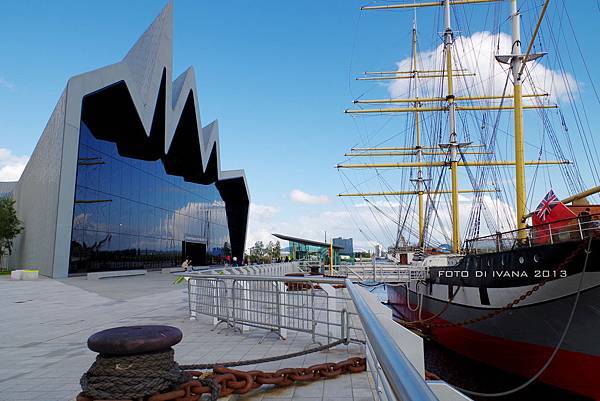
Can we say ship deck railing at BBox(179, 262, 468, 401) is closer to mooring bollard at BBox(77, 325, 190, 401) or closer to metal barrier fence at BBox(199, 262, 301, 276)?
metal barrier fence at BBox(199, 262, 301, 276)

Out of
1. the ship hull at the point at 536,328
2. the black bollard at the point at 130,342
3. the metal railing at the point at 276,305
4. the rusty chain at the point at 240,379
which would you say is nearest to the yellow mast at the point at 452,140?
the ship hull at the point at 536,328

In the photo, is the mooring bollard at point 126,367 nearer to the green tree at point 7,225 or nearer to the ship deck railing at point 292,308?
the ship deck railing at point 292,308

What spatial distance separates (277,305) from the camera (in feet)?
24.2

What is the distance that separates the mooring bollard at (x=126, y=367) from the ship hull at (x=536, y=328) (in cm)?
947

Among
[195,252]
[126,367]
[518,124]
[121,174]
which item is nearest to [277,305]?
[126,367]

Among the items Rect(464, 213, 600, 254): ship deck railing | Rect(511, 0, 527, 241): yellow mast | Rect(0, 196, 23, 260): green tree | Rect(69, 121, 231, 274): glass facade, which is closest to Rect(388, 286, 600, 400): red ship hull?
Rect(464, 213, 600, 254): ship deck railing

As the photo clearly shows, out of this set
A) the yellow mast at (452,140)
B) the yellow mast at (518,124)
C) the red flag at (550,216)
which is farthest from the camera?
the yellow mast at (452,140)

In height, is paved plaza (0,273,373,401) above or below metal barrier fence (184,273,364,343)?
below

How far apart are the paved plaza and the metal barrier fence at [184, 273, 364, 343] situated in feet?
0.78

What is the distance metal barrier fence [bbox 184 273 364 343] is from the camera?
6.64 metres

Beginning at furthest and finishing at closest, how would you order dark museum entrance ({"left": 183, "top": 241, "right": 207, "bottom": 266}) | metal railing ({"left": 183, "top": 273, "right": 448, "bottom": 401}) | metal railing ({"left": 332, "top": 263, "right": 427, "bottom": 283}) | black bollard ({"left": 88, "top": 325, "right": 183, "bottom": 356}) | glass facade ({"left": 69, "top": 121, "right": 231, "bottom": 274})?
dark museum entrance ({"left": 183, "top": 241, "right": 207, "bottom": 266}) < glass facade ({"left": 69, "top": 121, "right": 231, "bottom": 274}) < metal railing ({"left": 332, "top": 263, "right": 427, "bottom": 283}) < metal railing ({"left": 183, "top": 273, "right": 448, "bottom": 401}) < black bollard ({"left": 88, "top": 325, "right": 183, "bottom": 356})

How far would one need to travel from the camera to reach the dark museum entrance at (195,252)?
4344 centimetres

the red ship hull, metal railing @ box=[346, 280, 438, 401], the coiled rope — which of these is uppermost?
metal railing @ box=[346, 280, 438, 401]

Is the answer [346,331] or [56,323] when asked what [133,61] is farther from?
[346,331]
